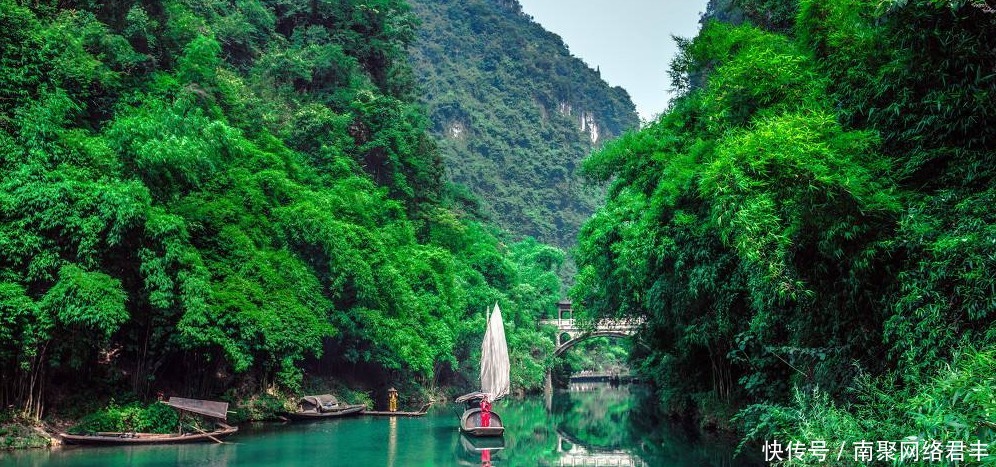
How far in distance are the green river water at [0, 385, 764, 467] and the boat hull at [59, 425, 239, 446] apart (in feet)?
0.76

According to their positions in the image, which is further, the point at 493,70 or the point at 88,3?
the point at 493,70

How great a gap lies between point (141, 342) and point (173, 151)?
4487 millimetres

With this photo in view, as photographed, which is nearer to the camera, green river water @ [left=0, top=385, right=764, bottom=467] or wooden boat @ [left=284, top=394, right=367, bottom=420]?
green river water @ [left=0, top=385, right=764, bottom=467]

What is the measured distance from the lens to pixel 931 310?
8914mm

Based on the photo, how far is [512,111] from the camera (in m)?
92.6

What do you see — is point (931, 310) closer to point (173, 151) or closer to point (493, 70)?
point (173, 151)

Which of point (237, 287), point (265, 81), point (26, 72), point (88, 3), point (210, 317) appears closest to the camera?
point (26, 72)

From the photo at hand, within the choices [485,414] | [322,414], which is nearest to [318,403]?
[322,414]

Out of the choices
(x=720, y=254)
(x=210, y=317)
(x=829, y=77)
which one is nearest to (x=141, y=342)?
(x=210, y=317)

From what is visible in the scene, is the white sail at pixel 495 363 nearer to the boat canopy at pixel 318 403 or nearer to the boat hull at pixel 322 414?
the boat hull at pixel 322 414

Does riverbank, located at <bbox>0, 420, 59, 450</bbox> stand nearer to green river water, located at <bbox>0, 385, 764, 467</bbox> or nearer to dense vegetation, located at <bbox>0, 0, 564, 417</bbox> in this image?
dense vegetation, located at <bbox>0, 0, 564, 417</bbox>

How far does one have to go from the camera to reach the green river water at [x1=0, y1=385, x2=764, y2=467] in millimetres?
12984

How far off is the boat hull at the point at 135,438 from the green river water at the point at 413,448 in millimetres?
231

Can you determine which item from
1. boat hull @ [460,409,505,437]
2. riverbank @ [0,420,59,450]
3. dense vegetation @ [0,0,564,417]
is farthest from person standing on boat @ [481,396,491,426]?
riverbank @ [0,420,59,450]
